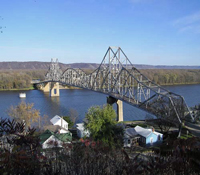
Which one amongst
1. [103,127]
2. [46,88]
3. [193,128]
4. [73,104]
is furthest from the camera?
[46,88]

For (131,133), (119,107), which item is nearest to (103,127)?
(131,133)

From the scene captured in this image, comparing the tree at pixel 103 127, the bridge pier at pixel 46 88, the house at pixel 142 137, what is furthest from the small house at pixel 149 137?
the bridge pier at pixel 46 88

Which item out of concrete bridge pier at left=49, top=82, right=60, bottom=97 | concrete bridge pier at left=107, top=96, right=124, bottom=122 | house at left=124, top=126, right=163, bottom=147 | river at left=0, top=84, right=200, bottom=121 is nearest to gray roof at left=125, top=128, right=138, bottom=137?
house at left=124, top=126, right=163, bottom=147

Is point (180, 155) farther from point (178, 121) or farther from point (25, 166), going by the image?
point (178, 121)

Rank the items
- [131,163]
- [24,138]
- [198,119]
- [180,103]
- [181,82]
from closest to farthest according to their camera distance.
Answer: [131,163] → [24,138] → [198,119] → [180,103] → [181,82]

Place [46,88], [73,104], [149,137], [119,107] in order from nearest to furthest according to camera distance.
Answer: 1. [149,137]
2. [119,107]
3. [73,104]
4. [46,88]

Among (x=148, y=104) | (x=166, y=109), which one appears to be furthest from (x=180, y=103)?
(x=148, y=104)

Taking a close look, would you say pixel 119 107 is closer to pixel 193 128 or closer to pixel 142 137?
pixel 142 137

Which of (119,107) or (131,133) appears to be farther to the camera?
(119,107)
